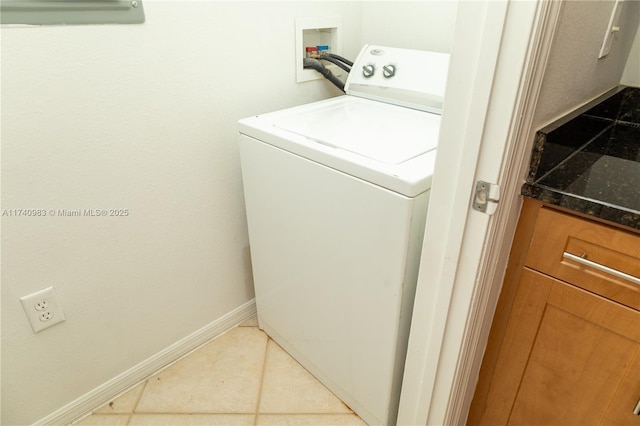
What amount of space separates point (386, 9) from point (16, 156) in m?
1.29

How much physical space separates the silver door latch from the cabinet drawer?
180 mm

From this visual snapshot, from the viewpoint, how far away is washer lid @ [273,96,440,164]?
0.96 meters

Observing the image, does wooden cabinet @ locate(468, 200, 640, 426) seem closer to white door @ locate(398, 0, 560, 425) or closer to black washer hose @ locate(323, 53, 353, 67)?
white door @ locate(398, 0, 560, 425)

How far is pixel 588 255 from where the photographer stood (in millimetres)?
737

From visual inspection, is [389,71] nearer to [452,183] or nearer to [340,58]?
[340,58]

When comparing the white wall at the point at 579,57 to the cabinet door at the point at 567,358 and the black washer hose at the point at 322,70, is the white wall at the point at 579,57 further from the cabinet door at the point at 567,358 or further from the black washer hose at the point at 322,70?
the black washer hose at the point at 322,70

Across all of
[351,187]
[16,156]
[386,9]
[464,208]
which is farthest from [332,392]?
[386,9]

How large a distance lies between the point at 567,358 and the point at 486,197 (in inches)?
17.8

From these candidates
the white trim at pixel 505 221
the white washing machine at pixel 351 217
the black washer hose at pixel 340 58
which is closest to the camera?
the white trim at pixel 505 221

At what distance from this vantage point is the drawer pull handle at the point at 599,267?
695 mm

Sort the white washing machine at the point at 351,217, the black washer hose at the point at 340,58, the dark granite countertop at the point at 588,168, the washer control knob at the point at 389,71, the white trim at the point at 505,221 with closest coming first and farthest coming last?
the white trim at the point at 505,221 < the dark granite countertop at the point at 588,168 < the white washing machine at the point at 351,217 < the washer control knob at the point at 389,71 < the black washer hose at the point at 340,58

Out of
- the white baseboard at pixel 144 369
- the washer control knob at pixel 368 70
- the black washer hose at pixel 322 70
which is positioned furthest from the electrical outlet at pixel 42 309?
the washer control knob at pixel 368 70

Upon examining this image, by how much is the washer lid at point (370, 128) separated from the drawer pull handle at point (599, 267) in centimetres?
38

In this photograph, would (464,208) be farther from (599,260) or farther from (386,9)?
(386,9)
